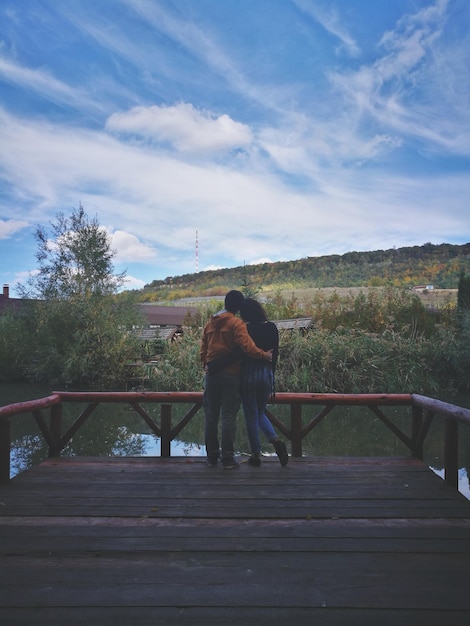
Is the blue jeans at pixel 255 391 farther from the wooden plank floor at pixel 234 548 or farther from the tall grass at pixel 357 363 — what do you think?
the tall grass at pixel 357 363

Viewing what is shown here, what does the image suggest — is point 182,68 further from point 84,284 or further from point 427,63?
point 84,284

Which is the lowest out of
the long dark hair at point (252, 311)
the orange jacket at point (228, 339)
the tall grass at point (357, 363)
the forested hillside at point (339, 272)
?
the tall grass at point (357, 363)

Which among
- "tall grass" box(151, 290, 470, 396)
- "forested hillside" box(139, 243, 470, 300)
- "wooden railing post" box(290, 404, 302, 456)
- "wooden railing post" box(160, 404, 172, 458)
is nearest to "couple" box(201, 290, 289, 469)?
"wooden railing post" box(290, 404, 302, 456)

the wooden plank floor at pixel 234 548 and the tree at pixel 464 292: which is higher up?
the tree at pixel 464 292

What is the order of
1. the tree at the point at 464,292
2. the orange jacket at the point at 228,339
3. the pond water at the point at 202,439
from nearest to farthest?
the orange jacket at the point at 228,339 → the pond water at the point at 202,439 → the tree at the point at 464,292

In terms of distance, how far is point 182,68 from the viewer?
1226cm

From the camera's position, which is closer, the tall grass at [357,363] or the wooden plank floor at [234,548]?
the wooden plank floor at [234,548]

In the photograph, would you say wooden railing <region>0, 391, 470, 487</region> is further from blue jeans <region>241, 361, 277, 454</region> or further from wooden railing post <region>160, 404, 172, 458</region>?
blue jeans <region>241, 361, 277, 454</region>

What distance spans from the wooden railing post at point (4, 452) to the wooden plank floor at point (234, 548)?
0.28 ft

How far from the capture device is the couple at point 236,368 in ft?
14.3

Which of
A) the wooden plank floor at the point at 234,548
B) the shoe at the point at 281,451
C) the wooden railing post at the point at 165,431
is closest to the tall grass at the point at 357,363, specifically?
the wooden railing post at the point at 165,431

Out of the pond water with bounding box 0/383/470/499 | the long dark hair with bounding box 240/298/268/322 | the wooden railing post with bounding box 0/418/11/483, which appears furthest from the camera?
the pond water with bounding box 0/383/470/499

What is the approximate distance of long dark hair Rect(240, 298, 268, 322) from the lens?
14.8 ft

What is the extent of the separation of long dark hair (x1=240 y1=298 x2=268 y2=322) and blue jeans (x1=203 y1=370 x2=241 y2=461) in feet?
1.70
